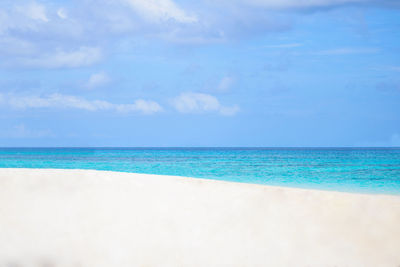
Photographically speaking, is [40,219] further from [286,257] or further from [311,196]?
[311,196]

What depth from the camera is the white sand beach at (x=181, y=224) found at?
4.31 meters

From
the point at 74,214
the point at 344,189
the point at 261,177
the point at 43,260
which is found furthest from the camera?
the point at 261,177

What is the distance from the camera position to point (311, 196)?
4777mm

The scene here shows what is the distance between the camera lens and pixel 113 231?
175 inches

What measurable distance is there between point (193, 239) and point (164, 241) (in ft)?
0.79

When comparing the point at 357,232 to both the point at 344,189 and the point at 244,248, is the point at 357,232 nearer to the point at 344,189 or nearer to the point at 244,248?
the point at 244,248

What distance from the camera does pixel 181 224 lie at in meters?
4.55

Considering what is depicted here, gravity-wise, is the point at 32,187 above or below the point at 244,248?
above

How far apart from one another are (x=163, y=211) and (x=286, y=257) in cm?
112

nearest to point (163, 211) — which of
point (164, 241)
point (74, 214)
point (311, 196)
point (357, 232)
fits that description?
point (164, 241)

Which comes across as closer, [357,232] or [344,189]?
[357,232]

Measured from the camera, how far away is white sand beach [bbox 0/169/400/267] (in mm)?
4312

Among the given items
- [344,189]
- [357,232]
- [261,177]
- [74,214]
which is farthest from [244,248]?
[261,177]

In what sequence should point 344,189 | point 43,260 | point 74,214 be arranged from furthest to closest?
1. point 344,189
2. point 74,214
3. point 43,260
